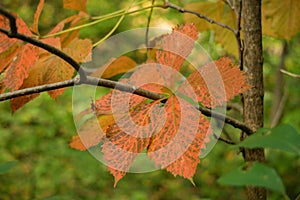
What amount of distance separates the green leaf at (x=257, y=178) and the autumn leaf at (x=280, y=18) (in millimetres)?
439

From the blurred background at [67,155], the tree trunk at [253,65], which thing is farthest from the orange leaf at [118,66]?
the blurred background at [67,155]

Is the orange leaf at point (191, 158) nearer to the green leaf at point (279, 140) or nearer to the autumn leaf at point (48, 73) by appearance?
the green leaf at point (279, 140)

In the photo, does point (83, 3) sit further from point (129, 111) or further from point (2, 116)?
point (2, 116)

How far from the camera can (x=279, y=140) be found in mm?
306

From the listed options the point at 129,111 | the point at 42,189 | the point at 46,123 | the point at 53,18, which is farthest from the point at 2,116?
the point at 129,111

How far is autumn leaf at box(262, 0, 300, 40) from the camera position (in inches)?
26.5

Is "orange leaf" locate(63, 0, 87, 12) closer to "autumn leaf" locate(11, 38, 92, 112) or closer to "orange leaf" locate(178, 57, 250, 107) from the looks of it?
"autumn leaf" locate(11, 38, 92, 112)

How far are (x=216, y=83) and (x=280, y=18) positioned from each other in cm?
33

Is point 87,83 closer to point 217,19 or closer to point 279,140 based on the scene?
point 279,140

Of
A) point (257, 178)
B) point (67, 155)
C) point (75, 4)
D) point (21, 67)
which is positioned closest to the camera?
point (257, 178)

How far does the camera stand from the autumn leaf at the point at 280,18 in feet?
2.21

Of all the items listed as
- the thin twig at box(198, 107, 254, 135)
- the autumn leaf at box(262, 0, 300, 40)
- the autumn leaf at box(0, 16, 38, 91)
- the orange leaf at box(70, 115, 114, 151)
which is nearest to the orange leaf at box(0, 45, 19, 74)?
the autumn leaf at box(0, 16, 38, 91)

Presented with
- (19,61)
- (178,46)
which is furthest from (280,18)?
(19,61)

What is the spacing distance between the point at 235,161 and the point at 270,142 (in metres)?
3.00
